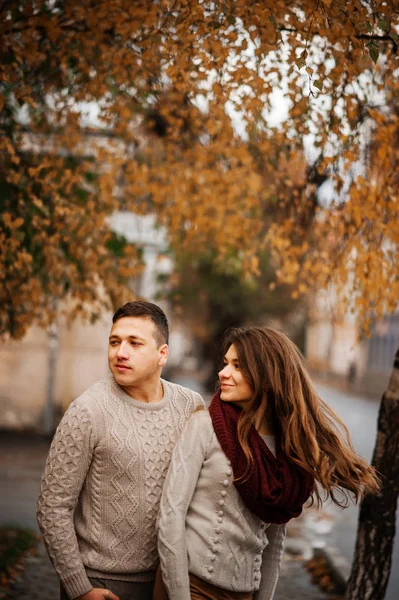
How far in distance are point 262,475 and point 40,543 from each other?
5.92 metres

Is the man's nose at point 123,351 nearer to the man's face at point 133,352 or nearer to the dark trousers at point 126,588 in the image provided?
the man's face at point 133,352

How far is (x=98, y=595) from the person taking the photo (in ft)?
9.81

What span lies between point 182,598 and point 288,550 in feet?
19.7

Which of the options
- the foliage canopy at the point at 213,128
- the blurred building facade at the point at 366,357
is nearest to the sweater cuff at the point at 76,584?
the foliage canopy at the point at 213,128

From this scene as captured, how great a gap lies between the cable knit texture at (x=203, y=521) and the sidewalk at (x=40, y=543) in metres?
3.84

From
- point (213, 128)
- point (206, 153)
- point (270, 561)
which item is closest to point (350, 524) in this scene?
point (206, 153)

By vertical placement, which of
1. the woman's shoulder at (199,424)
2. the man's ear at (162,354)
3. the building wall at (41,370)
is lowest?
the building wall at (41,370)

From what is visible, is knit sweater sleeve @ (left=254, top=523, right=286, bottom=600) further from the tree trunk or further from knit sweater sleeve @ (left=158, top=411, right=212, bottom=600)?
the tree trunk

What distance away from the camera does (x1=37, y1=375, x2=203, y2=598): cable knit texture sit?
9.71 ft

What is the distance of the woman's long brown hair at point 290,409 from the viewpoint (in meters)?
3.12

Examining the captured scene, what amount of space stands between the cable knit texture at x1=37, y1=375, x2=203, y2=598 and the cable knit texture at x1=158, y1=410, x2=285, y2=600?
157mm

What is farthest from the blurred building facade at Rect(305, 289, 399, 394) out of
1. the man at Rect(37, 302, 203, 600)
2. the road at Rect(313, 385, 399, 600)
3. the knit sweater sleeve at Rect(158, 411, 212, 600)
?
the knit sweater sleeve at Rect(158, 411, 212, 600)

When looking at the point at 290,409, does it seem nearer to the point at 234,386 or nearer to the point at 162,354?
the point at 234,386

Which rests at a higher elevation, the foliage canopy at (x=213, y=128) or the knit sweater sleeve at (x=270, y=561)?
the foliage canopy at (x=213, y=128)
